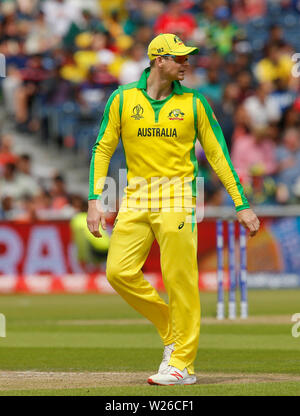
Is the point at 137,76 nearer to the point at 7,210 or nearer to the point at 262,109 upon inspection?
the point at 262,109

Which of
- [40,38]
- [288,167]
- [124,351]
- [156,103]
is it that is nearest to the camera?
[156,103]

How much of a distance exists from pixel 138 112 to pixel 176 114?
12.1 inches

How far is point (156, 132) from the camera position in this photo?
8.94m

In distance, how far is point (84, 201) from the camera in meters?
22.8

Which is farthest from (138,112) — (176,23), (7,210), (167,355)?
(176,23)

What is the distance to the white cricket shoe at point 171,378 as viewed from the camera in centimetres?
880

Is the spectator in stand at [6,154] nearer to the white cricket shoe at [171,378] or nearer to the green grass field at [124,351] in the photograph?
the green grass field at [124,351]

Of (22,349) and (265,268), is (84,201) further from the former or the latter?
(22,349)

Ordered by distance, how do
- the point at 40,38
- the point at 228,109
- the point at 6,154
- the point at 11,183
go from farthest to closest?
the point at 40,38 < the point at 228,109 < the point at 6,154 < the point at 11,183

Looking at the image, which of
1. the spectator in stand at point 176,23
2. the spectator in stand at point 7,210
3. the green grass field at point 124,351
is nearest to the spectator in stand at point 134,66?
the spectator in stand at point 176,23

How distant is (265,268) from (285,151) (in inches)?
105

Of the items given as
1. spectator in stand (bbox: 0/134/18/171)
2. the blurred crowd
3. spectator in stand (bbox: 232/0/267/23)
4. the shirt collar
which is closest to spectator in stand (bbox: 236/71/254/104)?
the blurred crowd

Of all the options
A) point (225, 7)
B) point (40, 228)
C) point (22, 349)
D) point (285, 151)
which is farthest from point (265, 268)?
point (22, 349)

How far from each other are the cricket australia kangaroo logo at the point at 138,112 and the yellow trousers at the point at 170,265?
2.43ft
